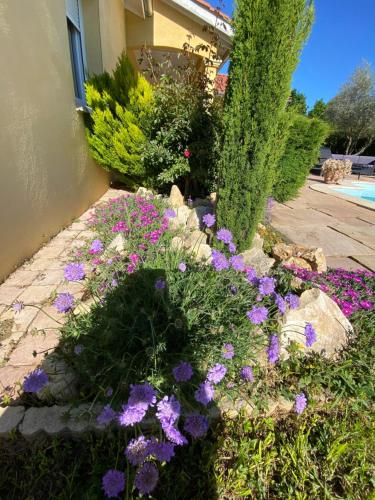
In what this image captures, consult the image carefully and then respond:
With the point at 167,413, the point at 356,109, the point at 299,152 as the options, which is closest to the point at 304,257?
the point at 167,413

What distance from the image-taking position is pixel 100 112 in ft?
15.5

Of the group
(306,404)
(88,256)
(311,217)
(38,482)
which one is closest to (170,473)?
(38,482)

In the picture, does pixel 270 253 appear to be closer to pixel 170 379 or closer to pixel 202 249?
pixel 202 249

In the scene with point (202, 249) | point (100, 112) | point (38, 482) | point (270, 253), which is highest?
point (100, 112)

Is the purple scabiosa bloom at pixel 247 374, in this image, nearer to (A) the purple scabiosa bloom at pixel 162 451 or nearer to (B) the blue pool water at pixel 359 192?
A: (A) the purple scabiosa bloom at pixel 162 451

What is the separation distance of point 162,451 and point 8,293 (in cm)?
213

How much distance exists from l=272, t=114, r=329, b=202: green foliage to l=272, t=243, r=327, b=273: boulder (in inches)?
125

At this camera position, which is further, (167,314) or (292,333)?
(292,333)

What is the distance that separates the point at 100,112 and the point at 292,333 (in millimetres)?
4897

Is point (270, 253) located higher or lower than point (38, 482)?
higher

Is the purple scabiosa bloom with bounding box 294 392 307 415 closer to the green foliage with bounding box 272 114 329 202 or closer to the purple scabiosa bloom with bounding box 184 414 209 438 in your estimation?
the purple scabiosa bloom with bounding box 184 414 209 438

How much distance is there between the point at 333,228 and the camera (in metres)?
4.49

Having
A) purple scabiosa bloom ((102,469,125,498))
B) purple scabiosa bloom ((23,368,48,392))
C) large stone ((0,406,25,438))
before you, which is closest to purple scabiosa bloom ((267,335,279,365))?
purple scabiosa bloom ((102,469,125,498))

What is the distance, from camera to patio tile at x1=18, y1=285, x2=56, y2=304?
2263 mm
